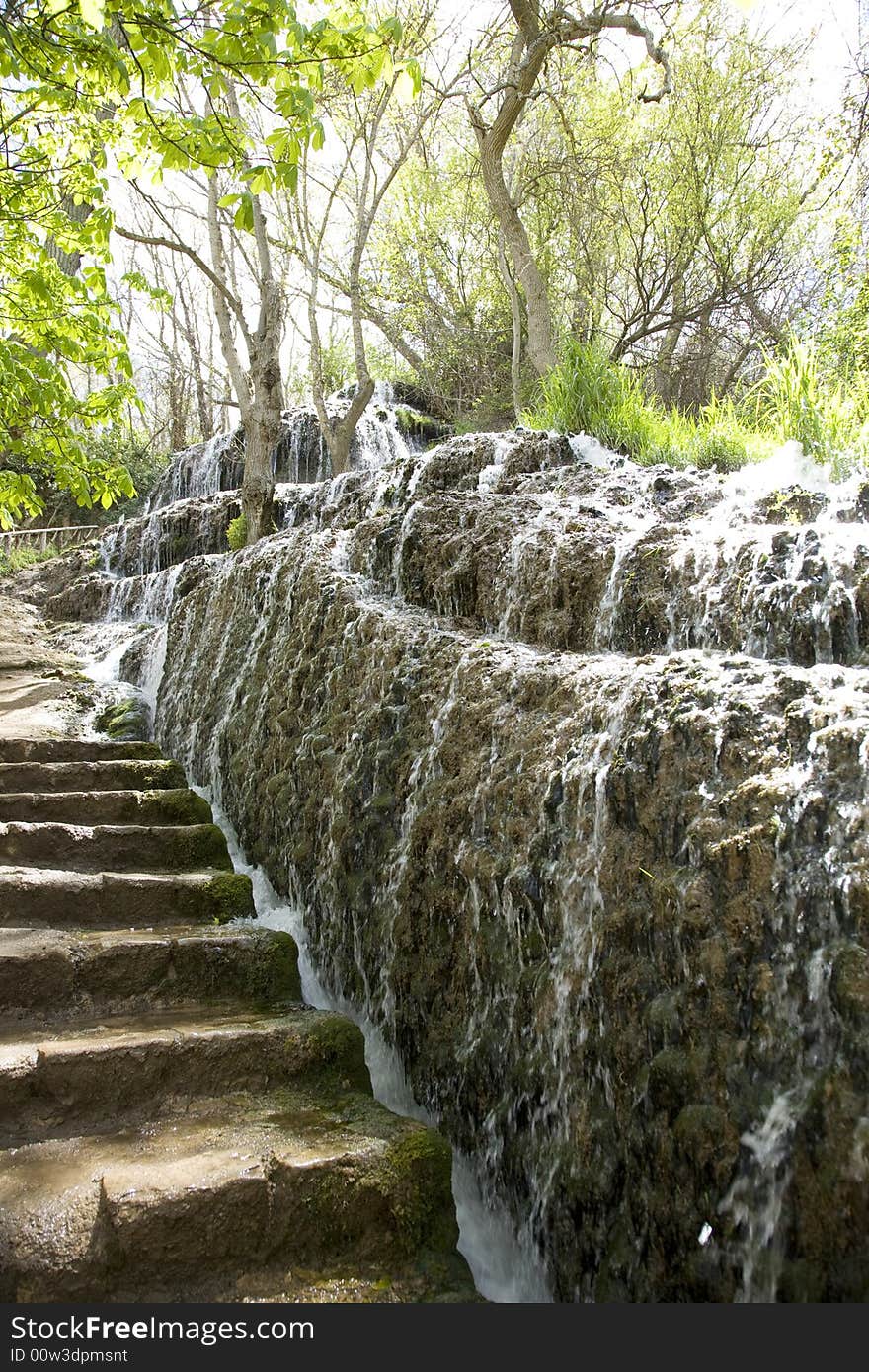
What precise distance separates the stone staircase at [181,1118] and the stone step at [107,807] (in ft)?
1.42

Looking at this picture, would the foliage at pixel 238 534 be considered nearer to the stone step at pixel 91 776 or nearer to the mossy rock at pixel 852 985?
the stone step at pixel 91 776

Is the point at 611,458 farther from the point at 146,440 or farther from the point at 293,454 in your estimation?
the point at 146,440

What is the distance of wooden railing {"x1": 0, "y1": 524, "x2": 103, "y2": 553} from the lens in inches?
546

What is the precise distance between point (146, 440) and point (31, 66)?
1870cm

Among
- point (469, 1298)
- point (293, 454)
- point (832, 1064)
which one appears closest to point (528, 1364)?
point (469, 1298)

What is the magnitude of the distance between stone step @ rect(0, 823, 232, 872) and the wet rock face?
386 mm

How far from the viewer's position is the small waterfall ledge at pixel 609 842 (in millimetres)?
2291

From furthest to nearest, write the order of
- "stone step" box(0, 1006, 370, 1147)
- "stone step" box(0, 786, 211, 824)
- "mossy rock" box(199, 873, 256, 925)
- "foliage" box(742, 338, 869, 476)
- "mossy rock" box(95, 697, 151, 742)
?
"mossy rock" box(95, 697, 151, 742) < "stone step" box(0, 786, 211, 824) < "foliage" box(742, 338, 869, 476) < "mossy rock" box(199, 873, 256, 925) < "stone step" box(0, 1006, 370, 1147)

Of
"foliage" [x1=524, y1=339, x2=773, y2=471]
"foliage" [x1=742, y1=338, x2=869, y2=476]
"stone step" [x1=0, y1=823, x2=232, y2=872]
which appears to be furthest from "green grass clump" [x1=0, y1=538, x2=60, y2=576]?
"foliage" [x1=742, y1=338, x2=869, y2=476]

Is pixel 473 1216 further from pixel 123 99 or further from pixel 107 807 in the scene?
pixel 123 99

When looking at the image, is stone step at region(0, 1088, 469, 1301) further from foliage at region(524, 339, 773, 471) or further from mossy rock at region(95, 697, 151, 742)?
foliage at region(524, 339, 773, 471)

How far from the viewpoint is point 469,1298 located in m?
2.49

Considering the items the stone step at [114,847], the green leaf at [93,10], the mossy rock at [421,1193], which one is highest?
the green leaf at [93,10]

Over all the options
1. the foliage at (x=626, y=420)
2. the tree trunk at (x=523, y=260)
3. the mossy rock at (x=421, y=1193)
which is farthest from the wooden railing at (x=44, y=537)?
the mossy rock at (x=421, y=1193)
